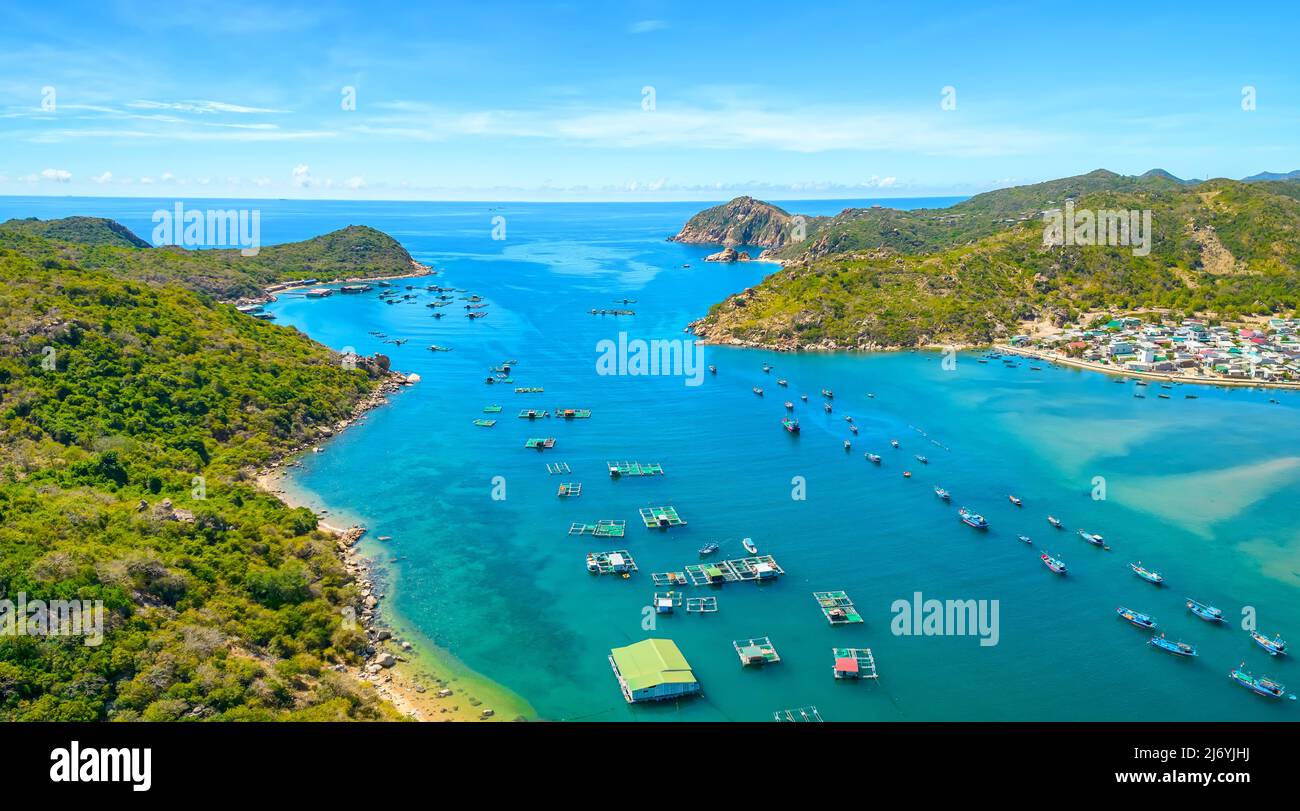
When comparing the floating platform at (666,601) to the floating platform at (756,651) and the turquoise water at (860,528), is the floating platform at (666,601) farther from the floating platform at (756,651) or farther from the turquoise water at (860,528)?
the floating platform at (756,651)

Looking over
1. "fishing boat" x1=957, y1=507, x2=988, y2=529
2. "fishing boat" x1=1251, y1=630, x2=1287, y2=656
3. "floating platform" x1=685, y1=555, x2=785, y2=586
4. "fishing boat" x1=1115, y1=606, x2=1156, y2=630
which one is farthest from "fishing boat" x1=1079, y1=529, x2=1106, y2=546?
"floating platform" x1=685, y1=555, x2=785, y2=586

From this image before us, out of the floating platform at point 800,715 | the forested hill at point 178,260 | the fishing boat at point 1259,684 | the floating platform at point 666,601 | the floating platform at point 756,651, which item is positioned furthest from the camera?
the forested hill at point 178,260

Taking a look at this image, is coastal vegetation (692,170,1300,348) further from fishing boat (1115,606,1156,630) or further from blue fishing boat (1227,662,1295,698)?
blue fishing boat (1227,662,1295,698)

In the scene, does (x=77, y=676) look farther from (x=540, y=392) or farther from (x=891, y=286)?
(x=891, y=286)

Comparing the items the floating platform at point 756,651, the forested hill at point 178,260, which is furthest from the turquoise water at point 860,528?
the forested hill at point 178,260

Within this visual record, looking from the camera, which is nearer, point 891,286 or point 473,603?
point 473,603

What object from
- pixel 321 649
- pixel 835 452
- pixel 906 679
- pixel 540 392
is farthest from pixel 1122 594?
pixel 540 392
